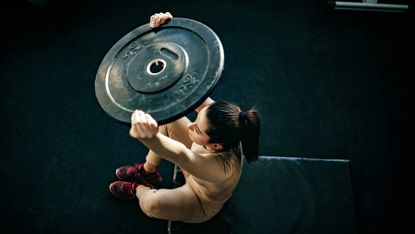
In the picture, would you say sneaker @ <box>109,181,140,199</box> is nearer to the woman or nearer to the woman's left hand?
the woman

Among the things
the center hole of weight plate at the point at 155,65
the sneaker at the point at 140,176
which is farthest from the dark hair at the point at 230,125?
the sneaker at the point at 140,176

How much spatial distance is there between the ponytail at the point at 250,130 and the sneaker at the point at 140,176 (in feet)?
2.20

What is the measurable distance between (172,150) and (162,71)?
12.9 inches

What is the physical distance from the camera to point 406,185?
2146 mm

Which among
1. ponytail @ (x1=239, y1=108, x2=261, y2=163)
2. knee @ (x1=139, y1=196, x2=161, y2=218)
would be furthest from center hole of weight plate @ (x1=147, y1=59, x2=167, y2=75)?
knee @ (x1=139, y1=196, x2=161, y2=218)

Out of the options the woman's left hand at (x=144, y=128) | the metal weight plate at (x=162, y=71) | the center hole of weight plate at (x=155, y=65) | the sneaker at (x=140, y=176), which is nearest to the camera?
the woman's left hand at (x=144, y=128)

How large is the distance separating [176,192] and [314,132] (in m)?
1.17

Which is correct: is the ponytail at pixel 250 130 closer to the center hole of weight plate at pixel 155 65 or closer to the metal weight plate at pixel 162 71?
the metal weight plate at pixel 162 71

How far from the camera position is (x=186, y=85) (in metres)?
1.26

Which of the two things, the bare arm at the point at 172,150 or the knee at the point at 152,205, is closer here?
the bare arm at the point at 172,150

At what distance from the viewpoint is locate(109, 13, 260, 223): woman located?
1.17 metres

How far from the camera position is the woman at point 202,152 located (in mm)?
1172

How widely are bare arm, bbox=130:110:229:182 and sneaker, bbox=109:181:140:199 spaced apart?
713 millimetres

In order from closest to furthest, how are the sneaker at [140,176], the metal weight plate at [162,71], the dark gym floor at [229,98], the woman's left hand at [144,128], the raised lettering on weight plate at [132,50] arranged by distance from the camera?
the woman's left hand at [144,128], the metal weight plate at [162,71], the raised lettering on weight plate at [132,50], the sneaker at [140,176], the dark gym floor at [229,98]
